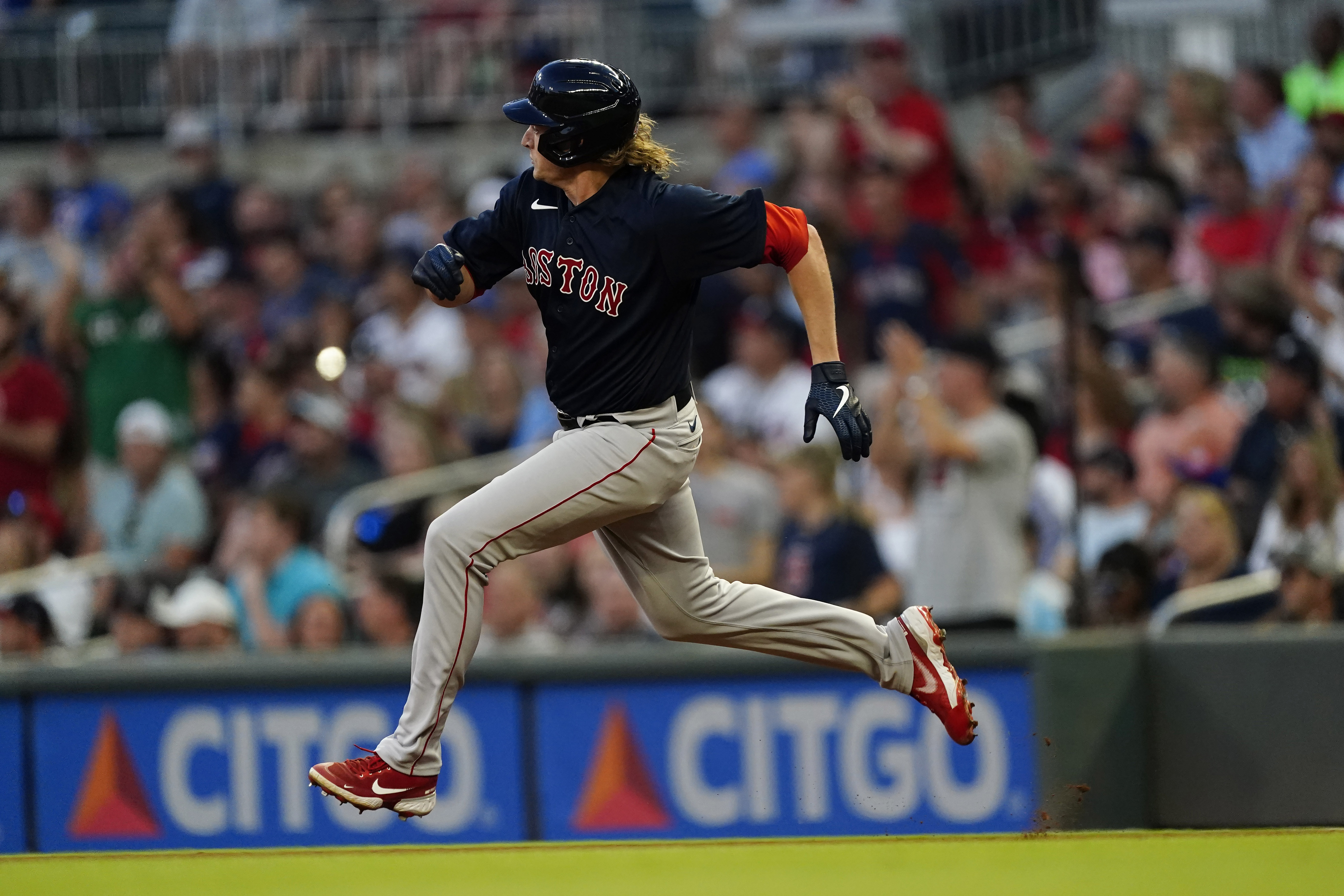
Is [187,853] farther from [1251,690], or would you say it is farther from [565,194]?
[1251,690]

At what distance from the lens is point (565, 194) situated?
Result: 4805 mm

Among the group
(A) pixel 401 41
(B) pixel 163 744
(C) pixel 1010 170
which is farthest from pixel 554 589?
(A) pixel 401 41

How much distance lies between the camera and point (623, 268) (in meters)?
4.64

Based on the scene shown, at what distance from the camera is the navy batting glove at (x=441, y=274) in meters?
4.89

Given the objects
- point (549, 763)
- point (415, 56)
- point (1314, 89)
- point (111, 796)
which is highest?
point (415, 56)

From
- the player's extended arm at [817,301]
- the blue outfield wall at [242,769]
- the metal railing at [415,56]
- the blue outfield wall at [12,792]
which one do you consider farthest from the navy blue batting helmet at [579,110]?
the metal railing at [415,56]

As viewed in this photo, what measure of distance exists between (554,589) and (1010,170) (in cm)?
451

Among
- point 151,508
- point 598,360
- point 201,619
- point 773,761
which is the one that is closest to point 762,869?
point 598,360

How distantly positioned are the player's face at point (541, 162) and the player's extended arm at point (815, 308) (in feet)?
1.86

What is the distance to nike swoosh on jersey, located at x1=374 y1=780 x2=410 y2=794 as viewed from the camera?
4.72 metres

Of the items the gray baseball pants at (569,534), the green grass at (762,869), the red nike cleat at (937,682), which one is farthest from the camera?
the red nike cleat at (937,682)

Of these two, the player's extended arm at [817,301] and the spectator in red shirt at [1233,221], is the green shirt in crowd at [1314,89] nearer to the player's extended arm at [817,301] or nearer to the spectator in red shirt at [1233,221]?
the spectator in red shirt at [1233,221]

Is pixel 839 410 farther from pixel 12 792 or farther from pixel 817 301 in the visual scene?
pixel 12 792

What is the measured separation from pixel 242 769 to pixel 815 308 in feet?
11.6
